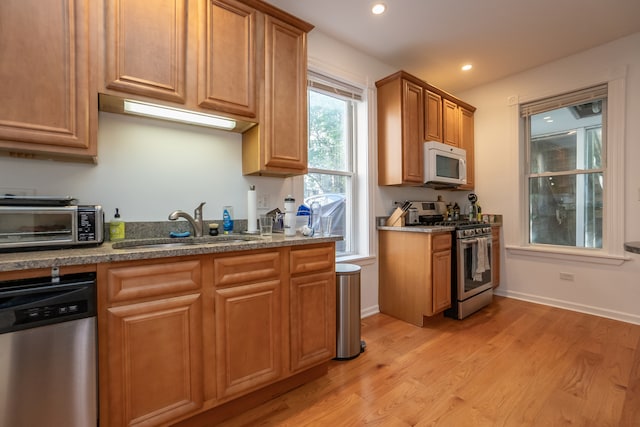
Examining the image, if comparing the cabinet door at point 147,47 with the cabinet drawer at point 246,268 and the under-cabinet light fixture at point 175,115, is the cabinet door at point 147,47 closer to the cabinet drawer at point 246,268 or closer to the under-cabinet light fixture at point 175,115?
the under-cabinet light fixture at point 175,115

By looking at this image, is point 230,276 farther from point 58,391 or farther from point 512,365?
point 512,365

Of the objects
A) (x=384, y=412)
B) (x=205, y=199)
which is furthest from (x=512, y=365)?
(x=205, y=199)

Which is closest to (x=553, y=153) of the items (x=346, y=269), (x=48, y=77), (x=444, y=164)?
(x=444, y=164)

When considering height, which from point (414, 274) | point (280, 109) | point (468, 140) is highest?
point (468, 140)

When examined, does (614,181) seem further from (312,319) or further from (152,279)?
(152,279)

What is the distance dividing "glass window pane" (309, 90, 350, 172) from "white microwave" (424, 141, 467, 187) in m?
0.92

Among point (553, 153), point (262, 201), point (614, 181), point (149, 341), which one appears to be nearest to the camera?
point (149, 341)

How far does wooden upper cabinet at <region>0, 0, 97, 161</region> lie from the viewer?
51.3 inches

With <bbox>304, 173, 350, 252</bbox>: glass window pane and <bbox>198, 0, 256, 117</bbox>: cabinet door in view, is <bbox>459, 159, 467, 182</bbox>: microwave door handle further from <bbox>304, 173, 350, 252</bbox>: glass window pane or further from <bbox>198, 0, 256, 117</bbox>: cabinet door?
<bbox>198, 0, 256, 117</bbox>: cabinet door

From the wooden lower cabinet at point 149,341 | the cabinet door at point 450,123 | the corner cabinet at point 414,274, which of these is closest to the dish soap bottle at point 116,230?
the wooden lower cabinet at point 149,341

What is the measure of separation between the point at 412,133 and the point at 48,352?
10.5ft

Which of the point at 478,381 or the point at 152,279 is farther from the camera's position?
the point at 478,381

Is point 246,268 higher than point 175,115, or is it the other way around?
point 175,115

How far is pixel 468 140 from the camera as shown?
3.97 m
